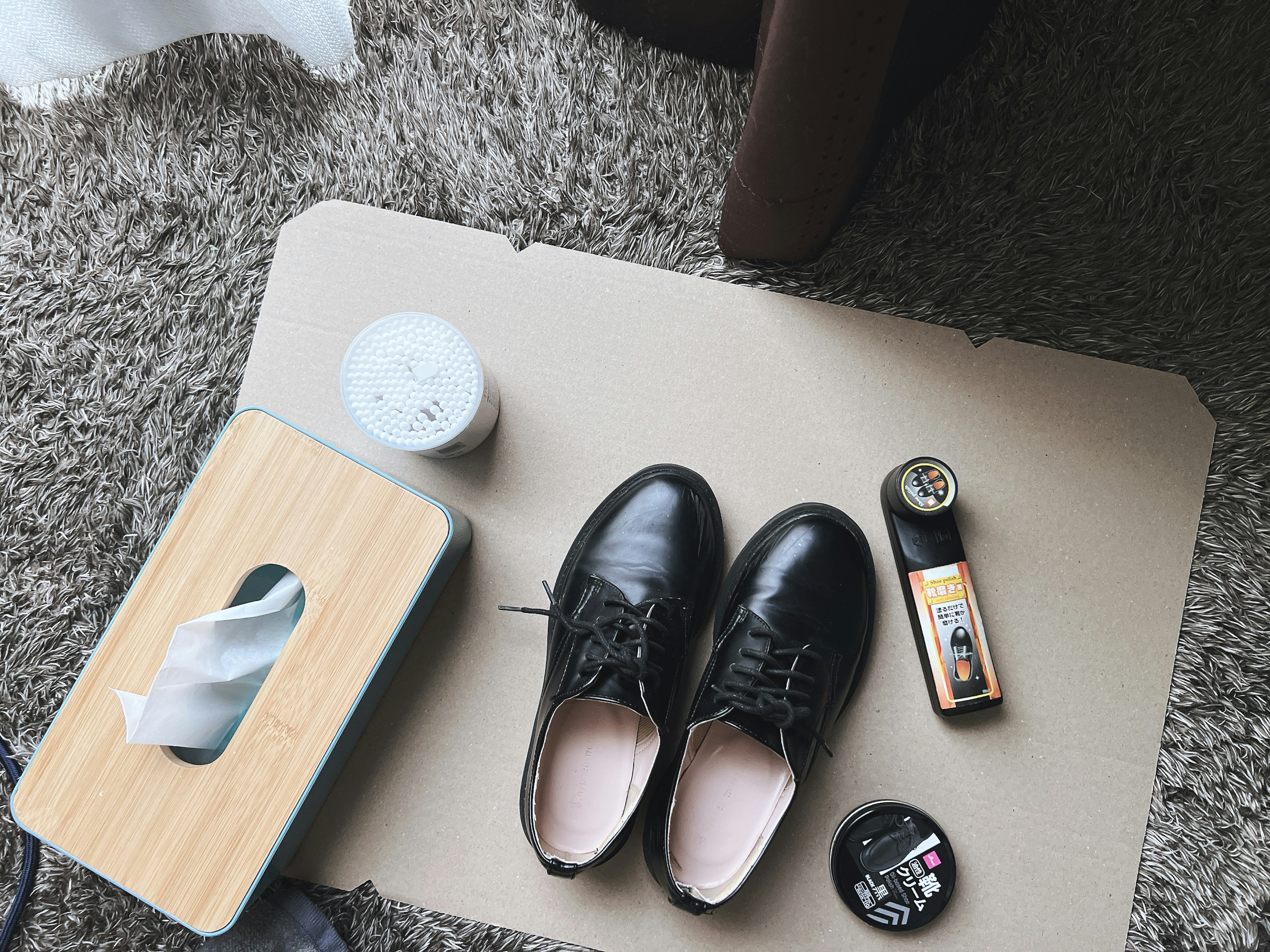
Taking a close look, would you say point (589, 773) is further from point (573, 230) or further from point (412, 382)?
point (573, 230)

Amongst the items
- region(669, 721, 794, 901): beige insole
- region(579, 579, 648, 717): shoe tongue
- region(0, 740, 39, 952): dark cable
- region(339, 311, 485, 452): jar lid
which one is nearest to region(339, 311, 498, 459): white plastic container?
region(339, 311, 485, 452): jar lid

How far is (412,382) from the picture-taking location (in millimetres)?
703

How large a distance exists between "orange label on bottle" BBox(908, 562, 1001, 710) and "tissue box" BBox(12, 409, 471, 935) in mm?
505

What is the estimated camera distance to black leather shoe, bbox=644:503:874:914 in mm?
752

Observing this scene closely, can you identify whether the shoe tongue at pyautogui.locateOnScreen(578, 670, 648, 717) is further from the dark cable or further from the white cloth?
the white cloth

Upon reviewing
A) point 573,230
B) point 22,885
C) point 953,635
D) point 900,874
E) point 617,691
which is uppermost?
point 573,230

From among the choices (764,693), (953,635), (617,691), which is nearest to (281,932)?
(617,691)

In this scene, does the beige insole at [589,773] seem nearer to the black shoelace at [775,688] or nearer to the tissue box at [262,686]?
the black shoelace at [775,688]

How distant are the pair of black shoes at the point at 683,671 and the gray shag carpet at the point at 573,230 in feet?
0.69

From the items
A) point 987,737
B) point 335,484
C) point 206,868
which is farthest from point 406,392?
point 987,737

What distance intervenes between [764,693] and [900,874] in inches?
9.5

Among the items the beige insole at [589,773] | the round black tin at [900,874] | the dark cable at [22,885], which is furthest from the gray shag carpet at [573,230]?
the round black tin at [900,874]

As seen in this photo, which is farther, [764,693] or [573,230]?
[573,230]

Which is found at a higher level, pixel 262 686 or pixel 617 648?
pixel 617 648
